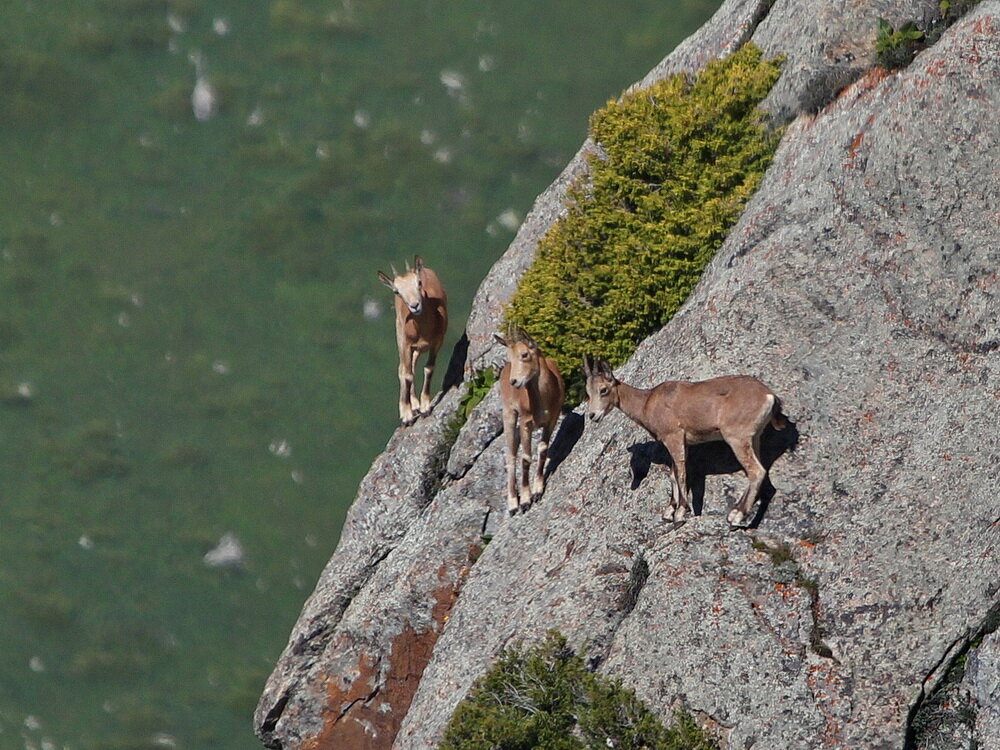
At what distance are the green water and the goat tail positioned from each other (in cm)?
1689

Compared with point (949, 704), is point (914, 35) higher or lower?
higher

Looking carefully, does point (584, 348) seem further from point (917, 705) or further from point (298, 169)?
point (298, 169)

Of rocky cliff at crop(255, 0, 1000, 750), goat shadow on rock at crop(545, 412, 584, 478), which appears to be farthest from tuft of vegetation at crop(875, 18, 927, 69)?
goat shadow on rock at crop(545, 412, 584, 478)

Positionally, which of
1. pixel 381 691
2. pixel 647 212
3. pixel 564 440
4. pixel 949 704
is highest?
pixel 647 212

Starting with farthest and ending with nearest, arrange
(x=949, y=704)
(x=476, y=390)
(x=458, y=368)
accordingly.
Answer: (x=458, y=368) → (x=476, y=390) → (x=949, y=704)

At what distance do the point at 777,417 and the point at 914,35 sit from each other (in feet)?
20.1

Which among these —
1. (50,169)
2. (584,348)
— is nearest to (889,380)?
(584,348)

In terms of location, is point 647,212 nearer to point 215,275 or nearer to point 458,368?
point 458,368

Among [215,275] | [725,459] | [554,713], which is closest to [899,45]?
[725,459]

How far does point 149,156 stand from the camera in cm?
3384

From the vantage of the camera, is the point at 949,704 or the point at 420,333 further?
the point at 420,333

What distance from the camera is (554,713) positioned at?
15.4 metres

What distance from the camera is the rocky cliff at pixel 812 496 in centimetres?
1445

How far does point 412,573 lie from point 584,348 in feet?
12.6
